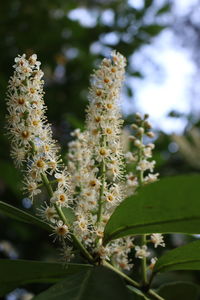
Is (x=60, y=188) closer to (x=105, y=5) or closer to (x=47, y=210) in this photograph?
(x=47, y=210)

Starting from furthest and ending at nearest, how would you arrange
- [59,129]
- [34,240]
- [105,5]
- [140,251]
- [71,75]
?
[105,5], [71,75], [59,129], [34,240], [140,251]

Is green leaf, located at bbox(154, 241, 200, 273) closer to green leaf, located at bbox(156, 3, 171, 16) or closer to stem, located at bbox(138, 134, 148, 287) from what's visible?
stem, located at bbox(138, 134, 148, 287)

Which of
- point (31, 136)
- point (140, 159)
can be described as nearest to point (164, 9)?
point (140, 159)

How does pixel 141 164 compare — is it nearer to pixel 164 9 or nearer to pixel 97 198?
pixel 97 198

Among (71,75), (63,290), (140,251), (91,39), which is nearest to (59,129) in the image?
(71,75)

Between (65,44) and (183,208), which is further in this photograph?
(65,44)

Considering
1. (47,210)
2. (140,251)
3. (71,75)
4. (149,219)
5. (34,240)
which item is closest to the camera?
(149,219)
